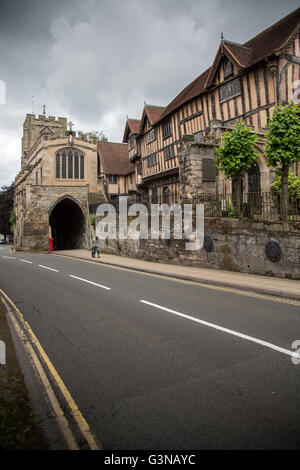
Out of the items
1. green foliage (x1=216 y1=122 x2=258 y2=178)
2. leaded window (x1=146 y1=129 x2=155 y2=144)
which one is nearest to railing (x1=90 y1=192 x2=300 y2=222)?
green foliage (x1=216 y1=122 x2=258 y2=178)

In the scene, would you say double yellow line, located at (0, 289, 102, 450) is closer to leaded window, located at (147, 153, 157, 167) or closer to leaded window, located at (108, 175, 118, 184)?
leaded window, located at (147, 153, 157, 167)

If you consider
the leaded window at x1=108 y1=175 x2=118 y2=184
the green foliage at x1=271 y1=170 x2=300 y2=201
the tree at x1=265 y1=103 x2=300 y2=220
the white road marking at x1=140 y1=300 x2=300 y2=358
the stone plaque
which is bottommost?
the white road marking at x1=140 y1=300 x2=300 y2=358

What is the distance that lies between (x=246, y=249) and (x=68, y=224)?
3197cm

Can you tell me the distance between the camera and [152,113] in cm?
2862

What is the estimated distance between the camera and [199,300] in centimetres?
825

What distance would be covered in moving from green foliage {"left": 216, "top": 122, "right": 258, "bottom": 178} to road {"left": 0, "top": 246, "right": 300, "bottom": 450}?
21.7ft

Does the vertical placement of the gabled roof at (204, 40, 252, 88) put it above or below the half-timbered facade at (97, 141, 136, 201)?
above

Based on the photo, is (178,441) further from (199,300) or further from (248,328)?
(199,300)

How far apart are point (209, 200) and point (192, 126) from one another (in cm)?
1070

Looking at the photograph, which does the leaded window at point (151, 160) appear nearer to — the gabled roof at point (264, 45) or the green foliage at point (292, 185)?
the gabled roof at point (264, 45)

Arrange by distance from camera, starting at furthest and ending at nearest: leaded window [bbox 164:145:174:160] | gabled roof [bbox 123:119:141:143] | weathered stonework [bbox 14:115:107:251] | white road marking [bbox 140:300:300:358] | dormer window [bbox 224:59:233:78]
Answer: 1. weathered stonework [bbox 14:115:107:251]
2. gabled roof [bbox 123:119:141:143]
3. leaded window [bbox 164:145:174:160]
4. dormer window [bbox 224:59:233:78]
5. white road marking [bbox 140:300:300:358]

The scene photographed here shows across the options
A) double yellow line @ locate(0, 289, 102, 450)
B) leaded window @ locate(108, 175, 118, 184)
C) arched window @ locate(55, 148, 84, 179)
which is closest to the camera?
double yellow line @ locate(0, 289, 102, 450)

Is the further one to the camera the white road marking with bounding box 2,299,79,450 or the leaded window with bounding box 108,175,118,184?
the leaded window with bounding box 108,175,118,184

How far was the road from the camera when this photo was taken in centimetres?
300
